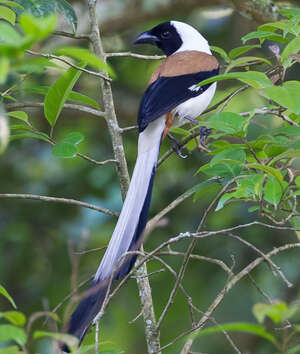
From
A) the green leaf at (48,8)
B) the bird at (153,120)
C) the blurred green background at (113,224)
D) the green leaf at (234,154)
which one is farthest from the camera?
the blurred green background at (113,224)

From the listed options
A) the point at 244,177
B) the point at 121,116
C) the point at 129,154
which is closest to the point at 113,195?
the point at 129,154

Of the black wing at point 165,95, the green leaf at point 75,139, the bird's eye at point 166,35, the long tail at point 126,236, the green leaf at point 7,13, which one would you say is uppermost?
the green leaf at point 7,13

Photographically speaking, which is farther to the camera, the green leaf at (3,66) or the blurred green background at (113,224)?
the blurred green background at (113,224)

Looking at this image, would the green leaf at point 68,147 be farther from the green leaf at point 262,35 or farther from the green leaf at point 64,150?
the green leaf at point 262,35

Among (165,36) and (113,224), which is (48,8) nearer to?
(165,36)

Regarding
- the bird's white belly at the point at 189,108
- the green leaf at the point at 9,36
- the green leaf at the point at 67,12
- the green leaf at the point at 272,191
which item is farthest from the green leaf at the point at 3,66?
the bird's white belly at the point at 189,108

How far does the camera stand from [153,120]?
2246mm

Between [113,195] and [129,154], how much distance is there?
279 mm

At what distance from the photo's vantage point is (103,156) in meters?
3.94

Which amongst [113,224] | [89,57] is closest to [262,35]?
[89,57]

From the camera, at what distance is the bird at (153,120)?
5.22 ft

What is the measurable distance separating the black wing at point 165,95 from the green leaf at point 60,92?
0.50m

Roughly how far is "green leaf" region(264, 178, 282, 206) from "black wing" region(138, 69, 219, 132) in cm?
80

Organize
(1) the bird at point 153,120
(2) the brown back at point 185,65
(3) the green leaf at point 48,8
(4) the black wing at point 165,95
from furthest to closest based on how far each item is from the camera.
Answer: (2) the brown back at point 185,65 → (4) the black wing at point 165,95 → (3) the green leaf at point 48,8 → (1) the bird at point 153,120
